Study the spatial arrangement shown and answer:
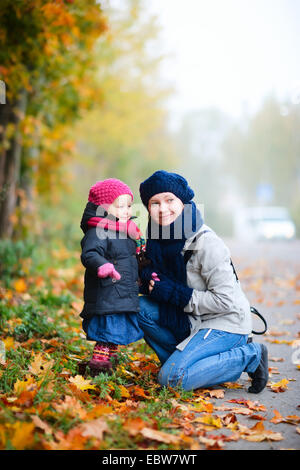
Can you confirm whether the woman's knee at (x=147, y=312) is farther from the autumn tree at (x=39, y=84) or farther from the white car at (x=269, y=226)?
the white car at (x=269, y=226)

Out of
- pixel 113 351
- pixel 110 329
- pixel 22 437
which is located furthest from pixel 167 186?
pixel 22 437

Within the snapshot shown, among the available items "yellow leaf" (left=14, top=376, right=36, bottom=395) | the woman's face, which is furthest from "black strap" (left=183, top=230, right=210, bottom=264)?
"yellow leaf" (left=14, top=376, right=36, bottom=395)

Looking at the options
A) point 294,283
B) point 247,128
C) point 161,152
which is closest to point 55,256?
point 294,283

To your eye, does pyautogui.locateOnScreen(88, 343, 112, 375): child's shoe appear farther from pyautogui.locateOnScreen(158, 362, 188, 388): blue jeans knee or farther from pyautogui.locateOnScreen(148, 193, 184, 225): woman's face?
pyautogui.locateOnScreen(148, 193, 184, 225): woman's face

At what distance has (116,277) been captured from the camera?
313 centimetres

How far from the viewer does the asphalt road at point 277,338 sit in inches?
111

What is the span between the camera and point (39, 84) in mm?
8891

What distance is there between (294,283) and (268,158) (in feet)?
73.3

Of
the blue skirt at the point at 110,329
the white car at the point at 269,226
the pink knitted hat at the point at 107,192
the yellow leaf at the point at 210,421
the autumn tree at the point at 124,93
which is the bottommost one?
the yellow leaf at the point at 210,421

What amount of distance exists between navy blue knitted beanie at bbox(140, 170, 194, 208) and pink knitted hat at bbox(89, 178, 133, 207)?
19cm

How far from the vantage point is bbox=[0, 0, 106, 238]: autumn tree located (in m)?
5.88

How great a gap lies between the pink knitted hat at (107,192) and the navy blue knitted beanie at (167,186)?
19 centimetres

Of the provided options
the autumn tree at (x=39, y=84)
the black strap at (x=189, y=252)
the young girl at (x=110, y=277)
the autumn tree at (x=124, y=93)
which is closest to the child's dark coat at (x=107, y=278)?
the young girl at (x=110, y=277)

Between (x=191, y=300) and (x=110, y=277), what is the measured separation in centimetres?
58
